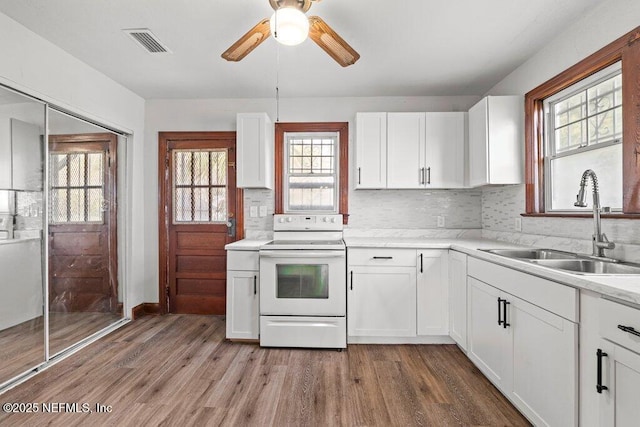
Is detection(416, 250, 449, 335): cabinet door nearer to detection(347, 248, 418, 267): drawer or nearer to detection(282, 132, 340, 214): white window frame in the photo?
detection(347, 248, 418, 267): drawer

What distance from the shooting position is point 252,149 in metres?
3.16

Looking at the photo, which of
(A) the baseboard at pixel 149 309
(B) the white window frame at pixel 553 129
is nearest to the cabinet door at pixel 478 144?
(B) the white window frame at pixel 553 129

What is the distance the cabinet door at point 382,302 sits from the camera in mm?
2729

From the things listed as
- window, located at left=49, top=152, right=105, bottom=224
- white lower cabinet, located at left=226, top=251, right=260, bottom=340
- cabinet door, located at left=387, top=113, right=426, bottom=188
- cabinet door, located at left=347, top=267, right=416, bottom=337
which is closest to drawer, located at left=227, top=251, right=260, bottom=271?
white lower cabinet, located at left=226, top=251, right=260, bottom=340

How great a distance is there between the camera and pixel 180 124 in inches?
141

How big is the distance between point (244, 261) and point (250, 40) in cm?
175

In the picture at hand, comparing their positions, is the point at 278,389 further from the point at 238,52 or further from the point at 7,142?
the point at 7,142

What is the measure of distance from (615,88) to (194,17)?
269 cm

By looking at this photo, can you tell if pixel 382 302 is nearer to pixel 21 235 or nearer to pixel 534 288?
pixel 534 288

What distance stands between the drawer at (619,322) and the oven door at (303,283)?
1.75 meters

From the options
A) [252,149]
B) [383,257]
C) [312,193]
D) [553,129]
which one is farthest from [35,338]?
[553,129]

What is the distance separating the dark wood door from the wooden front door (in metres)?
0.51

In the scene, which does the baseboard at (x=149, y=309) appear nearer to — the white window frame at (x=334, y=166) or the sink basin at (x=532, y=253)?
the white window frame at (x=334, y=166)

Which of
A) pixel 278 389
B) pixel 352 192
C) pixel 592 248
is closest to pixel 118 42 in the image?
pixel 352 192
